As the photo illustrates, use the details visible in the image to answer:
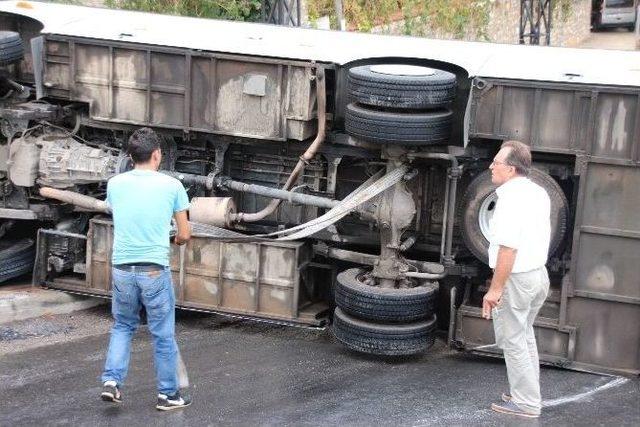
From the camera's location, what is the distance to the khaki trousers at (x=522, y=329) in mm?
6145

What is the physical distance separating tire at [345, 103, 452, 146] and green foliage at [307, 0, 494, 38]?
12652mm

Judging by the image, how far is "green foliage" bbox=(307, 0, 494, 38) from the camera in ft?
66.7

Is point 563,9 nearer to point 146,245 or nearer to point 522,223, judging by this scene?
point 522,223

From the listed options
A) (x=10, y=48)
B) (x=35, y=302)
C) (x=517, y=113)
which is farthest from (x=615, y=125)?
(x=10, y=48)

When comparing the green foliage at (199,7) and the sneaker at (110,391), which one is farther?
the green foliage at (199,7)

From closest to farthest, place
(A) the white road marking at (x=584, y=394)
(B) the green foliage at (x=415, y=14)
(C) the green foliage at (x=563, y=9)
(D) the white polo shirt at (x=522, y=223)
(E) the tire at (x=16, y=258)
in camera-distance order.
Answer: (D) the white polo shirt at (x=522, y=223) < (A) the white road marking at (x=584, y=394) < (E) the tire at (x=16, y=258) < (B) the green foliage at (x=415, y=14) < (C) the green foliage at (x=563, y=9)

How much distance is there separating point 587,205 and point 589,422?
5.07ft

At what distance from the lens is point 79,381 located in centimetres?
693

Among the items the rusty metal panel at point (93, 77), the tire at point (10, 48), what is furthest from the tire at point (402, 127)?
the tire at point (10, 48)

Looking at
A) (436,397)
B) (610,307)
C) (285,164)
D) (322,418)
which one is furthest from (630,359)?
(285,164)

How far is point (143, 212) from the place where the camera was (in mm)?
6070

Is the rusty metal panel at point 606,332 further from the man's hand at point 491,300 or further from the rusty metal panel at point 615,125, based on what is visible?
the man's hand at point 491,300

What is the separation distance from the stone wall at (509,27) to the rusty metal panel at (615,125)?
1377cm

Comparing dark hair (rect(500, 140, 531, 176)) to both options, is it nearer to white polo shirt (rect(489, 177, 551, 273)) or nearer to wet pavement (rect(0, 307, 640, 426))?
white polo shirt (rect(489, 177, 551, 273))
